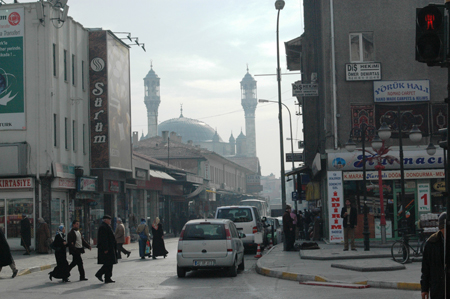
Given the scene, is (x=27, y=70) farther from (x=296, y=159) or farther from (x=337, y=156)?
(x=296, y=159)

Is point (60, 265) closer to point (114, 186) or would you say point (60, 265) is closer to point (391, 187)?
point (391, 187)

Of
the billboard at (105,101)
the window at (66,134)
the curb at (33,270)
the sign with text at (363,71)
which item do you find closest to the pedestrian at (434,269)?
the curb at (33,270)

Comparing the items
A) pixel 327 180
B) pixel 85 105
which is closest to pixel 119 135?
pixel 85 105

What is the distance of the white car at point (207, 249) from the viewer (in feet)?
53.6

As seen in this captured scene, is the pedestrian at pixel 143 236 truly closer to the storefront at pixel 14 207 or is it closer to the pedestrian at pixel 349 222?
the storefront at pixel 14 207

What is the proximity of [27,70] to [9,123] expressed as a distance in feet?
8.35

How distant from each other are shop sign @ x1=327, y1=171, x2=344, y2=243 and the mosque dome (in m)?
133

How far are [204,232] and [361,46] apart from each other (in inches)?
549

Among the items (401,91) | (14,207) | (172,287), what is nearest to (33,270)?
(172,287)

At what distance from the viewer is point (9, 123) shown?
2917 centimetres

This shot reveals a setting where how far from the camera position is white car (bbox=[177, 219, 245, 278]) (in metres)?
16.3

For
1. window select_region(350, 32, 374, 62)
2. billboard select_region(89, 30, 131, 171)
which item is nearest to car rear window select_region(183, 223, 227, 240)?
window select_region(350, 32, 374, 62)

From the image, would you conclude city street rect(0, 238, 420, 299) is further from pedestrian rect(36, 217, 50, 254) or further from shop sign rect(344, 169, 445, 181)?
shop sign rect(344, 169, 445, 181)

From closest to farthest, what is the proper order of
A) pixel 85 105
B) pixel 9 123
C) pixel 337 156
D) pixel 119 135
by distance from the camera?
1. pixel 337 156
2. pixel 9 123
3. pixel 85 105
4. pixel 119 135
